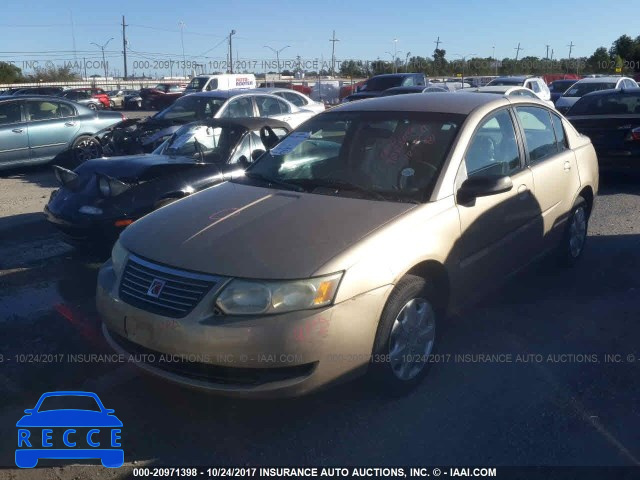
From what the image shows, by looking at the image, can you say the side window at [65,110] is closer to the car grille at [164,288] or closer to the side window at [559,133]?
the side window at [559,133]

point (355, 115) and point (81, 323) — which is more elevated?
point (355, 115)

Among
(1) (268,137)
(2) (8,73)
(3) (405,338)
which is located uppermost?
(2) (8,73)

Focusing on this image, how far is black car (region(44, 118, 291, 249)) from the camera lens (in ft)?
19.9

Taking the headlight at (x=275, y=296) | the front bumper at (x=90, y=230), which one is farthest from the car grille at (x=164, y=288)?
the front bumper at (x=90, y=230)

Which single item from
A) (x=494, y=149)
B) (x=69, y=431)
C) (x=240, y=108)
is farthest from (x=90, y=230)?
(x=240, y=108)

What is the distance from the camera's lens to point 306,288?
3.24m

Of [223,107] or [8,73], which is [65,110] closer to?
[223,107]

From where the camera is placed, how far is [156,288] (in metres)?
3.44

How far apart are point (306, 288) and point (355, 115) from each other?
6.83 feet

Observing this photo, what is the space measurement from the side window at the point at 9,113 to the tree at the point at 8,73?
162 ft

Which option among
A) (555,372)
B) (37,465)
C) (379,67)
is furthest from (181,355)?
(379,67)

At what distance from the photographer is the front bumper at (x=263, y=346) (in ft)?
10.5

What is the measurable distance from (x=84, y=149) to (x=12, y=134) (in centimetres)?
125

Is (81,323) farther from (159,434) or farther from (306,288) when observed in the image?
(306,288)
